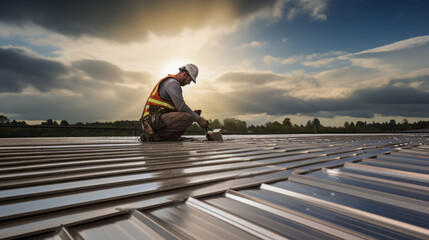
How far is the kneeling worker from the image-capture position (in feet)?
16.2

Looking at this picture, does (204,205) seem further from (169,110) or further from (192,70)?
(192,70)

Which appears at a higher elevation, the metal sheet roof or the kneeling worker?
the kneeling worker

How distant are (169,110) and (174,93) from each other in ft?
1.49

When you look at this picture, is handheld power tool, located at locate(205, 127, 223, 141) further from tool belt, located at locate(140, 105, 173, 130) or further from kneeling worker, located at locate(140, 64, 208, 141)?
tool belt, located at locate(140, 105, 173, 130)

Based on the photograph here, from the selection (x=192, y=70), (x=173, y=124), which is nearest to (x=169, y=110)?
(x=173, y=124)

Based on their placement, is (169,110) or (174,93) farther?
(169,110)

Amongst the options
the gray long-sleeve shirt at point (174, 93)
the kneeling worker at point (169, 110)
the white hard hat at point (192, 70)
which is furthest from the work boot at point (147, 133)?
the white hard hat at point (192, 70)

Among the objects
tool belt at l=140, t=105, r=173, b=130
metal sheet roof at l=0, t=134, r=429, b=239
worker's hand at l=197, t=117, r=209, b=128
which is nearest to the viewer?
metal sheet roof at l=0, t=134, r=429, b=239

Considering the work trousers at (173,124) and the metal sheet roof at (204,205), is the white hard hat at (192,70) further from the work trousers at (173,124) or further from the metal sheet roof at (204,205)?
the metal sheet roof at (204,205)

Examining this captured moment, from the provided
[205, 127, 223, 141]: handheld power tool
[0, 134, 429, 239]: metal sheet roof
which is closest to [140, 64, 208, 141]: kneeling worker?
[205, 127, 223, 141]: handheld power tool

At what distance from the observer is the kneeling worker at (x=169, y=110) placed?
4938 millimetres

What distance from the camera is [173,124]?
16.8ft

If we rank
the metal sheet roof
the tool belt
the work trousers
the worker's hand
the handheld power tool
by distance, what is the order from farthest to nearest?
the handheld power tool < the worker's hand < the work trousers < the tool belt < the metal sheet roof

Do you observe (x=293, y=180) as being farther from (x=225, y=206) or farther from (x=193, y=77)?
(x=193, y=77)
